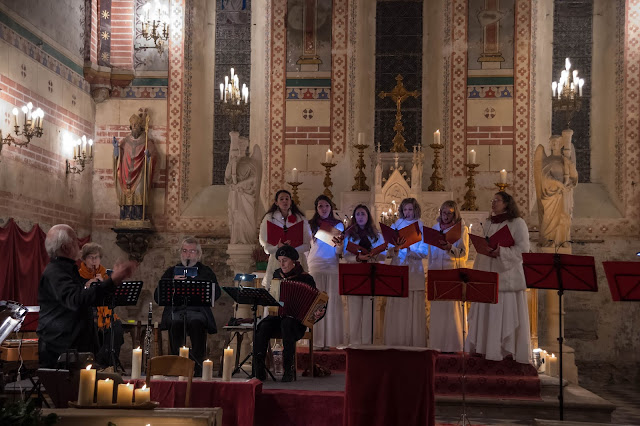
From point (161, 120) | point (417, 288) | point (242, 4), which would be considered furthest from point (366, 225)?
point (242, 4)

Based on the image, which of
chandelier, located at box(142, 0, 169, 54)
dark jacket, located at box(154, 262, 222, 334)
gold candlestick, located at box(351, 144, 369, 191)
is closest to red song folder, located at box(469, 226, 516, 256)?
dark jacket, located at box(154, 262, 222, 334)

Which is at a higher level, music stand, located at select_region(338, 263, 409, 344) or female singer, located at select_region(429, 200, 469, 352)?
music stand, located at select_region(338, 263, 409, 344)

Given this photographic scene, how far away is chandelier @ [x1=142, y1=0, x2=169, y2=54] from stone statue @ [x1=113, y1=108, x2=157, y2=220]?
1676 millimetres

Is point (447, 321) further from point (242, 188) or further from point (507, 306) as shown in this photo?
point (242, 188)

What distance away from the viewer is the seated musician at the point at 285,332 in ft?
29.2

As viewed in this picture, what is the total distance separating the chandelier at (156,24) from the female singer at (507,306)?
309 inches

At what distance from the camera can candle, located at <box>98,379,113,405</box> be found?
18.2 feet

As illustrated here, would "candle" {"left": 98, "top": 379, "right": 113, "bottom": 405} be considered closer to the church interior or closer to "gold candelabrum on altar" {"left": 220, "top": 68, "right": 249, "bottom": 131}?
the church interior

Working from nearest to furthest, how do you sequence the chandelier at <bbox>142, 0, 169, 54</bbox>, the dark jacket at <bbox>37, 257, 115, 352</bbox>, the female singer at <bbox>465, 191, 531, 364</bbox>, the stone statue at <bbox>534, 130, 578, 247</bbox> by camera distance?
the dark jacket at <bbox>37, 257, 115, 352</bbox>, the female singer at <bbox>465, 191, 531, 364</bbox>, the stone statue at <bbox>534, 130, 578, 247</bbox>, the chandelier at <bbox>142, 0, 169, 54</bbox>

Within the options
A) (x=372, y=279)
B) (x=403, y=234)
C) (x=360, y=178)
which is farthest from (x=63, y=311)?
(x=360, y=178)

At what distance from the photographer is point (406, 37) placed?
619 inches

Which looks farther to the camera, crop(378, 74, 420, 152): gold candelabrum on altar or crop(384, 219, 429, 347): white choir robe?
crop(378, 74, 420, 152): gold candelabrum on altar

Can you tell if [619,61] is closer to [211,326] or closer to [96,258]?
[211,326]

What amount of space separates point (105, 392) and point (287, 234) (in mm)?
4635
